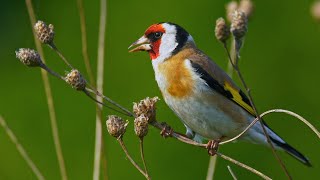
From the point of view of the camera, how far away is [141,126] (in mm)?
2246

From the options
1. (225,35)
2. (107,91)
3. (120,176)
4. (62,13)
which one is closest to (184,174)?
(120,176)

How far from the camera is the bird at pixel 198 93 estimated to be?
3166 mm

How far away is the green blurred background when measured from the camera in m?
5.13

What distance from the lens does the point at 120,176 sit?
506 centimetres

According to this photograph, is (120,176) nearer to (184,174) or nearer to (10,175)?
(184,174)

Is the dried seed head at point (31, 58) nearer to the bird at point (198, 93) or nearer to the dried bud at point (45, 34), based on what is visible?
the dried bud at point (45, 34)

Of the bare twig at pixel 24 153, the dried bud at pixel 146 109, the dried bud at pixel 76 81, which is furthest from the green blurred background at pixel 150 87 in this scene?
the dried bud at pixel 76 81

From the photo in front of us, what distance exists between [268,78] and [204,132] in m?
2.54

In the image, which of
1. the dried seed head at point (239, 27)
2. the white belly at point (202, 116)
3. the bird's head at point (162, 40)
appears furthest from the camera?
the bird's head at point (162, 40)

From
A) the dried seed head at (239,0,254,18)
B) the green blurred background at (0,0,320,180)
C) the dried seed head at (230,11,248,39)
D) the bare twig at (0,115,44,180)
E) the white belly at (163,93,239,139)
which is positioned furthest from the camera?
the green blurred background at (0,0,320,180)

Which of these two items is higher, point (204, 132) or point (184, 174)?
point (184, 174)

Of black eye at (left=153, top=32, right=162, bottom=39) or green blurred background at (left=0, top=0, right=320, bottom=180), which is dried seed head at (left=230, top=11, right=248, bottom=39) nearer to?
black eye at (left=153, top=32, right=162, bottom=39)

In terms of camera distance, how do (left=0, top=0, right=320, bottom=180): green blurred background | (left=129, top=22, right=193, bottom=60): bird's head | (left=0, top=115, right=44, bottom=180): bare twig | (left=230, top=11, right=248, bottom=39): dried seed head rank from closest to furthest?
(left=230, top=11, right=248, bottom=39): dried seed head, (left=0, top=115, right=44, bottom=180): bare twig, (left=129, top=22, right=193, bottom=60): bird's head, (left=0, top=0, right=320, bottom=180): green blurred background

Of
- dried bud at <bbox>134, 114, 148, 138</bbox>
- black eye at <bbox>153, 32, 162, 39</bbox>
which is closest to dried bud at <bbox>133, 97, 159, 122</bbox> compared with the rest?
dried bud at <bbox>134, 114, 148, 138</bbox>
